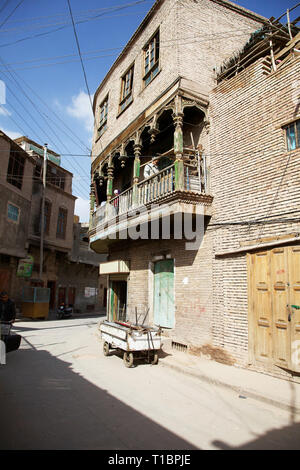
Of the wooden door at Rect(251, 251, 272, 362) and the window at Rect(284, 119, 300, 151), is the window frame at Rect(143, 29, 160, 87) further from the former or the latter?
the wooden door at Rect(251, 251, 272, 362)

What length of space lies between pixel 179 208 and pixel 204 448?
5697 millimetres

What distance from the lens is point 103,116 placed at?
15594mm

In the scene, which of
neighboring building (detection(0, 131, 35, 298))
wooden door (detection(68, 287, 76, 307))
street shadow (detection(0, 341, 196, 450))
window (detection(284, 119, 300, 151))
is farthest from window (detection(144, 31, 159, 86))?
wooden door (detection(68, 287, 76, 307))

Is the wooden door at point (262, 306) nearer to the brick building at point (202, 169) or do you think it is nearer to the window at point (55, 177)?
the brick building at point (202, 169)

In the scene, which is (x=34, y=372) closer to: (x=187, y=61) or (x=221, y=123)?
(x=221, y=123)

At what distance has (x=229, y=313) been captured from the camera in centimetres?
743

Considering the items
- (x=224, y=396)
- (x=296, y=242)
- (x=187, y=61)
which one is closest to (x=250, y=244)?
(x=296, y=242)

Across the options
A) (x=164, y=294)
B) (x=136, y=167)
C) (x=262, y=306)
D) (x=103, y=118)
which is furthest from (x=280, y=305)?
(x=103, y=118)

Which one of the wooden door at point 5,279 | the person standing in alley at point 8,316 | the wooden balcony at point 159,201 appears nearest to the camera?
the person standing in alley at point 8,316

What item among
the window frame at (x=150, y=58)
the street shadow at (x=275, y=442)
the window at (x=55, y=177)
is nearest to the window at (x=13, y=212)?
the window at (x=55, y=177)

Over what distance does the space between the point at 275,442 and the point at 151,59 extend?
12355 mm

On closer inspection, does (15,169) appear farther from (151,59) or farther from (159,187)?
(159,187)

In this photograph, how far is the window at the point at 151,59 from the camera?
11047 mm

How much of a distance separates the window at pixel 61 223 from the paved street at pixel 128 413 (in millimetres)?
20033
